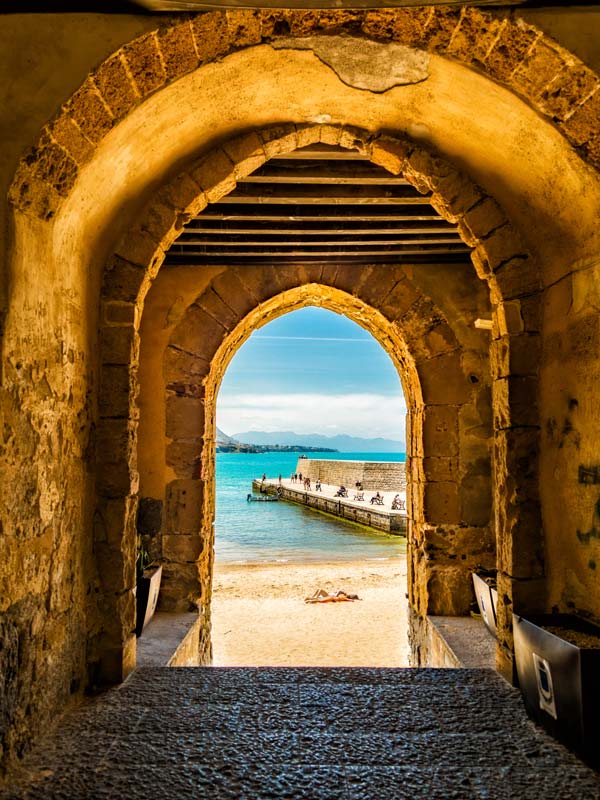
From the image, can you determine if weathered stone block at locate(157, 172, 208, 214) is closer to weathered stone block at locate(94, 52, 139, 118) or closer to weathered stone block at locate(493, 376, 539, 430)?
weathered stone block at locate(94, 52, 139, 118)

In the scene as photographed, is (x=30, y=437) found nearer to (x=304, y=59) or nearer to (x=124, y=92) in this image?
(x=124, y=92)

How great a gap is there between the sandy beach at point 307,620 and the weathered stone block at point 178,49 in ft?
15.8

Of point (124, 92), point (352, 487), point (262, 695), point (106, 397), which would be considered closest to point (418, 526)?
point (262, 695)

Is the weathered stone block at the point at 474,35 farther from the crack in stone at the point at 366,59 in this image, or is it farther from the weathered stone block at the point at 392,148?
the weathered stone block at the point at 392,148

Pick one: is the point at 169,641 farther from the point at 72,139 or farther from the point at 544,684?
the point at 72,139

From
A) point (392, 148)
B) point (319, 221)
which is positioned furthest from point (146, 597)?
point (392, 148)

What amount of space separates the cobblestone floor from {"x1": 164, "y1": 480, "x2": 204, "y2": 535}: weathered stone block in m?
1.71

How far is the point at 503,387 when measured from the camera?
8.45ft

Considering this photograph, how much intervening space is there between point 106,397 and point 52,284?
63 centimetres

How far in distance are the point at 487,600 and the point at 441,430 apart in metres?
1.27

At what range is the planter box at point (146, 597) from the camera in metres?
3.49

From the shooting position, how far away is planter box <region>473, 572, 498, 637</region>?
3.36 meters

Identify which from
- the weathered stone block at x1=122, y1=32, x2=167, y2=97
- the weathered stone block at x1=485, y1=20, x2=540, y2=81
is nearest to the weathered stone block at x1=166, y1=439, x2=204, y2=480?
the weathered stone block at x1=122, y1=32, x2=167, y2=97

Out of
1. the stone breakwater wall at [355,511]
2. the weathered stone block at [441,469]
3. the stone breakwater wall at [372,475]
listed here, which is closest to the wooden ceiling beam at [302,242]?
the weathered stone block at [441,469]
